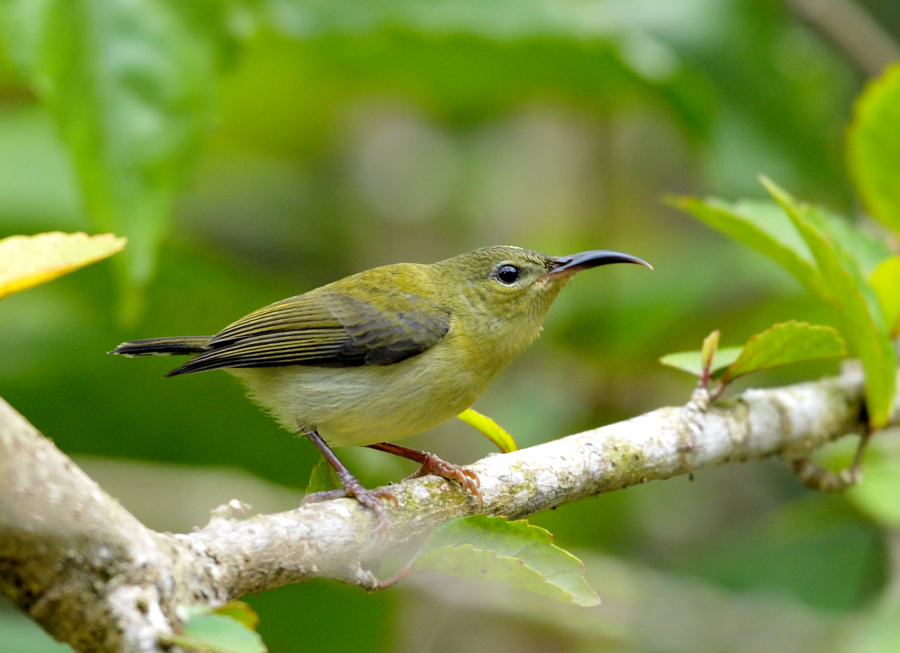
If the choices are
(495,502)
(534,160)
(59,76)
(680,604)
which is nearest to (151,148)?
(59,76)

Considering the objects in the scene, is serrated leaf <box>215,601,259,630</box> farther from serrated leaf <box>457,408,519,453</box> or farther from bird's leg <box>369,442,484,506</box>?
serrated leaf <box>457,408,519,453</box>

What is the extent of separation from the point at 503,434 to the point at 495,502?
445 millimetres

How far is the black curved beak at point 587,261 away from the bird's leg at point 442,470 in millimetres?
956

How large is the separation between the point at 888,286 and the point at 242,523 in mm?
2506

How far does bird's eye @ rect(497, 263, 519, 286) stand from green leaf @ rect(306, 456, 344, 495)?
4.14ft

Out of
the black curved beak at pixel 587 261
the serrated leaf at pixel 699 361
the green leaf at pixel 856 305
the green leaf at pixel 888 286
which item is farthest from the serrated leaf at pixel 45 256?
the green leaf at pixel 888 286

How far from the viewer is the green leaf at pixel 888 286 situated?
333 centimetres

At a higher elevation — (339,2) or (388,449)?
(339,2)

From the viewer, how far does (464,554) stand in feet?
6.95

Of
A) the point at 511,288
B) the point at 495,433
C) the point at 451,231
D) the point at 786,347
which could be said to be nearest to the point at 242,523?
the point at 495,433

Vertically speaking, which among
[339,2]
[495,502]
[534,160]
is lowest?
[495,502]

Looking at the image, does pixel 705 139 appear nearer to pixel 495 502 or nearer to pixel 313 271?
pixel 495 502

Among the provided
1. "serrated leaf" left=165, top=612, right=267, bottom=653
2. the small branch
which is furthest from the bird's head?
the small branch

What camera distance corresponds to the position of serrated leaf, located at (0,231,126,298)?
1.71 metres
